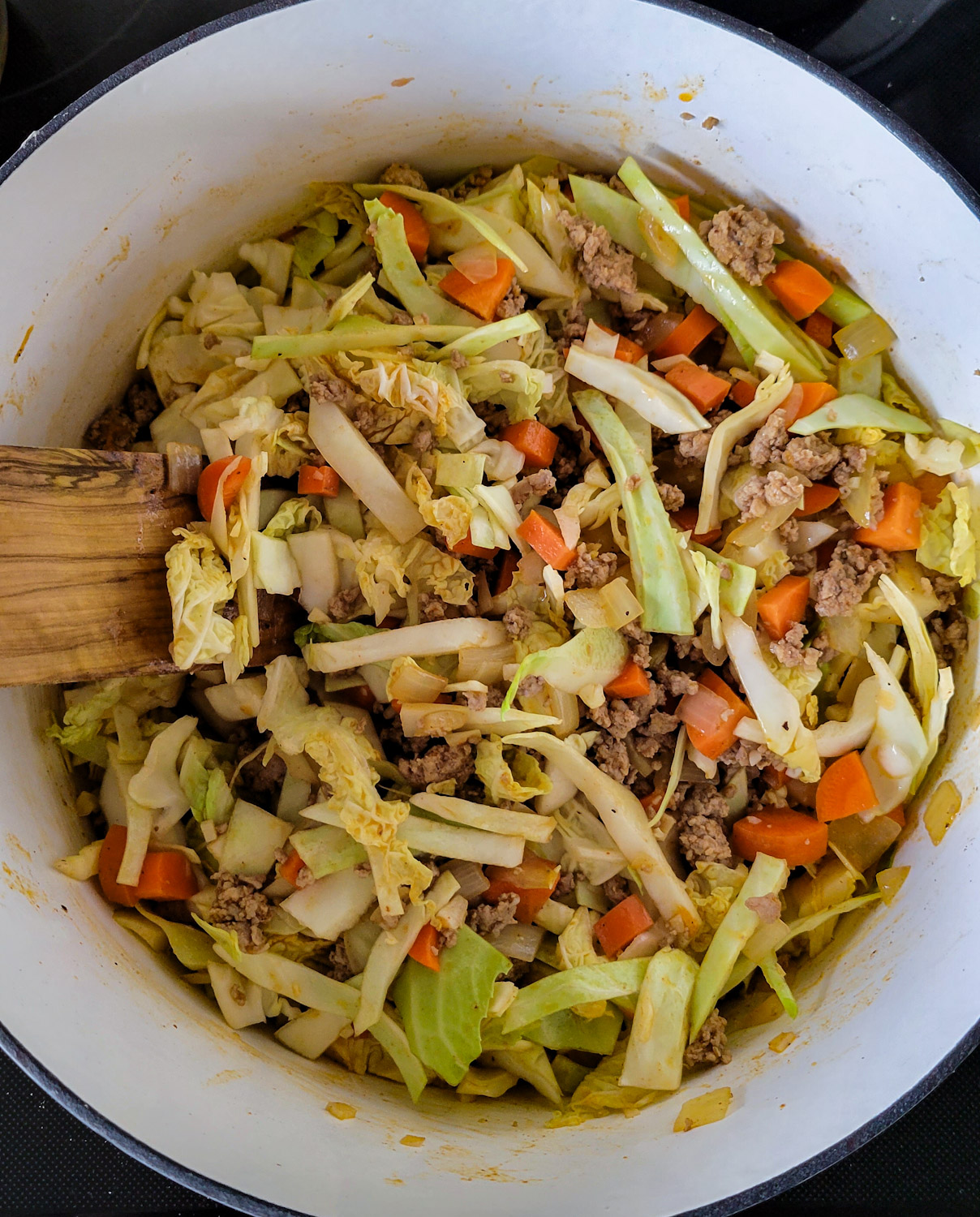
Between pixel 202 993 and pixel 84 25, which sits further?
pixel 84 25

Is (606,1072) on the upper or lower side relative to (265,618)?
lower

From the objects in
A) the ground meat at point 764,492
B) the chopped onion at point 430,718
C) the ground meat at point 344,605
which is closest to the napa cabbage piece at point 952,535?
the ground meat at point 764,492

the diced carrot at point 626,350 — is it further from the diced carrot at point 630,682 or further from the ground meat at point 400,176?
the diced carrot at point 630,682

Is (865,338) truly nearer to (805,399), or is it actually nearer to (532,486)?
(805,399)

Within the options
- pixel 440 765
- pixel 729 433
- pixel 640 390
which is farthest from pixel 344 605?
pixel 729 433

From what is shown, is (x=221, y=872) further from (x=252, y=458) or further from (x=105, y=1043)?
(x=252, y=458)

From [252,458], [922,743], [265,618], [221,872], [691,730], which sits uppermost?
[252,458]

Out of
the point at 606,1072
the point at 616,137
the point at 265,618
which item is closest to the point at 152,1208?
the point at 606,1072
